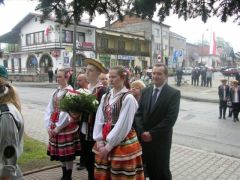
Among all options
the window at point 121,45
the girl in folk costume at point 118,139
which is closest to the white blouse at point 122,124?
the girl in folk costume at point 118,139

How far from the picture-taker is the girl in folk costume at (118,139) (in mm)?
3848

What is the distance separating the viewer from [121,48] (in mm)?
54281

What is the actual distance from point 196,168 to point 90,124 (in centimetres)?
245

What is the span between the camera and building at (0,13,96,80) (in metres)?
42.7

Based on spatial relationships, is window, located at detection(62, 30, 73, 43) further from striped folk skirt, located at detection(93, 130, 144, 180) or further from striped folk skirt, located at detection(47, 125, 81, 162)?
striped folk skirt, located at detection(93, 130, 144, 180)

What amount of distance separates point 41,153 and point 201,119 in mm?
7633

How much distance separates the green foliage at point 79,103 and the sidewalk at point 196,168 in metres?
1.40

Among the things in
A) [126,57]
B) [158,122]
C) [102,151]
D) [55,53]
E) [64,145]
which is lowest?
[64,145]

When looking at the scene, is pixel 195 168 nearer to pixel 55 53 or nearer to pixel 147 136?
pixel 147 136

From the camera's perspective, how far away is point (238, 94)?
13.4 m

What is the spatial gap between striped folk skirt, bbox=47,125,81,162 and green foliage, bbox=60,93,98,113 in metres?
0.50

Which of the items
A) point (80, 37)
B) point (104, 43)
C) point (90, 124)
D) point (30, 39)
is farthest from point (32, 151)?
point (104, 43)

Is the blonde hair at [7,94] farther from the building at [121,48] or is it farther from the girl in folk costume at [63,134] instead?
the building at [121,48]

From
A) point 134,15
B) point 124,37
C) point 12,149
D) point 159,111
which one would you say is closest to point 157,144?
point 159,111
